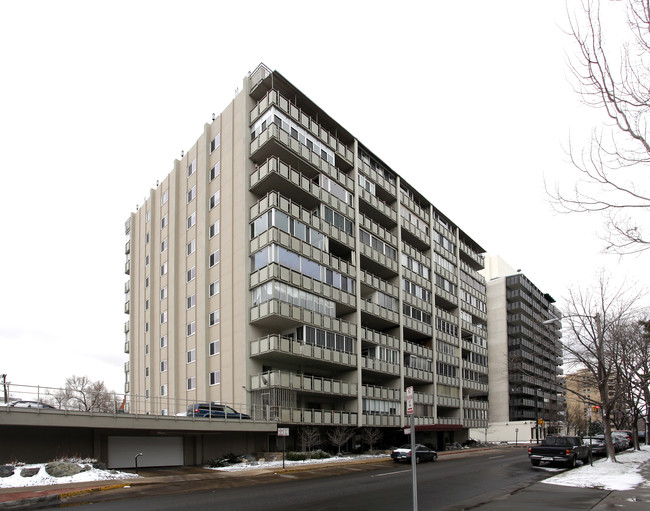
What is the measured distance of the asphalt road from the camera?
46.7ft

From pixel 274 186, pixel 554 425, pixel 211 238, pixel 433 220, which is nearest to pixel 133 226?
pixel 211 238

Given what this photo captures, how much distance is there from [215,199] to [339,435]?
20.9 m

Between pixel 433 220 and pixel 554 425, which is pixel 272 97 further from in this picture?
pixel 554 425

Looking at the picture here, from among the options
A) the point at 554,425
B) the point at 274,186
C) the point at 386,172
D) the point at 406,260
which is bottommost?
the point at 554,425

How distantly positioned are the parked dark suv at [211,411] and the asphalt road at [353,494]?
613cm

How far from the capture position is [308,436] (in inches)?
1355

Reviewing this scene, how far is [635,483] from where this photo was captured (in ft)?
60.3

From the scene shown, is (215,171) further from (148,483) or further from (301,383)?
(148,483)

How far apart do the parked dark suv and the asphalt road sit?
613 centimetres

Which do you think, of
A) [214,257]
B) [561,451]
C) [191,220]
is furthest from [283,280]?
[561,451]

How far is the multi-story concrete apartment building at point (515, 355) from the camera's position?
80875 mm

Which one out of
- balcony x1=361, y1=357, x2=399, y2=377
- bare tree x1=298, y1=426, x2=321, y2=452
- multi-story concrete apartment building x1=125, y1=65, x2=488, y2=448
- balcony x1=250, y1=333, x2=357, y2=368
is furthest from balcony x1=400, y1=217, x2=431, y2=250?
bare tree x1=298, y1=426, x2=321, y2=452

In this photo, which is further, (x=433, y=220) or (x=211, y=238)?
(x=433, y=220)

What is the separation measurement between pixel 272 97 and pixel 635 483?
31.5 metres
